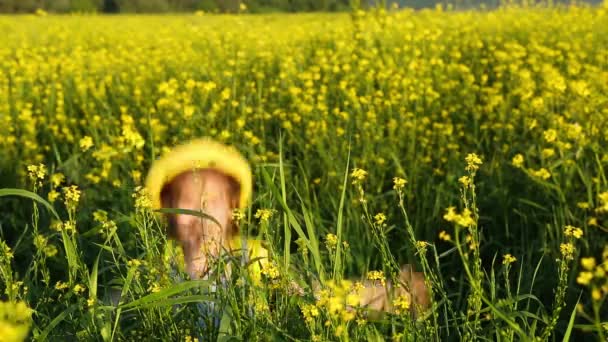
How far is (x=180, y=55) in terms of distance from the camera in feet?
18.1

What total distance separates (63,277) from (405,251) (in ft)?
4.22

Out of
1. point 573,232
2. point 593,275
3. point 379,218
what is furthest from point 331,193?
point 593,275

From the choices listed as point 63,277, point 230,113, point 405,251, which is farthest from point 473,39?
point 63,277

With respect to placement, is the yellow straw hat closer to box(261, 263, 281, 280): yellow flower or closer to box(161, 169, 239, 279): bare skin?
box(161, 169, 239, 279): bare skin

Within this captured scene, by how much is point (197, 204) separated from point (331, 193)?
1.00 m

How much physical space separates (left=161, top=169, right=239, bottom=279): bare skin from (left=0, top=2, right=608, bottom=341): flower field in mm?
123

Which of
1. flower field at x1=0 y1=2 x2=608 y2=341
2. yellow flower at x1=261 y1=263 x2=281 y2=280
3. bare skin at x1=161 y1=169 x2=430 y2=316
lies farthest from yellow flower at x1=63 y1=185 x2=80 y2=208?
bare skin at x1=161 y1=169 x2=430 y2=316

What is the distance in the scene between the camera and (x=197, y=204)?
1986 mm

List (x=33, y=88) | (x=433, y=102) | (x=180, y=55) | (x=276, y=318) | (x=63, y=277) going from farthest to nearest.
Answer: (x=180, y=55) < (x=33, y=88) < (x=433, y=102) < (x=63, y=277) < (x=276, y=318)

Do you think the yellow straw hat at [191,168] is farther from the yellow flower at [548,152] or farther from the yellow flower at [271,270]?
the yellow flower at [548,152]

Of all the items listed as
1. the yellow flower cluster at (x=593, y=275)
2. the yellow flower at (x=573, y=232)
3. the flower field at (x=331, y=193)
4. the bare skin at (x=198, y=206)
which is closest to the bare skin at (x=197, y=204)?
the bare skin at (x=198, y=206)

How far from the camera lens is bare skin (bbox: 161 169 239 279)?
198cm

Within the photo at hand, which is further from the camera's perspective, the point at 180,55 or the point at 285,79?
the point at 180,55

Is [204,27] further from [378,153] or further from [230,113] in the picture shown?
[378,153]
